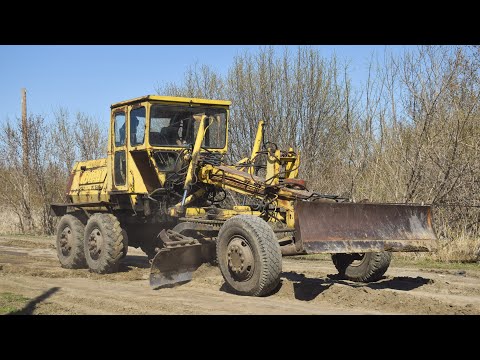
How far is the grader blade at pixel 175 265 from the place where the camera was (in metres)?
9.12

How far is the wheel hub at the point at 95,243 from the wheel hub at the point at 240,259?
396 cm

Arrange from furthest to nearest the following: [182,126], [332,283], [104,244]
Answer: [104,244], [182,126], [332,283]

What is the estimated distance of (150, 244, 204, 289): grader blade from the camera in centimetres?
912

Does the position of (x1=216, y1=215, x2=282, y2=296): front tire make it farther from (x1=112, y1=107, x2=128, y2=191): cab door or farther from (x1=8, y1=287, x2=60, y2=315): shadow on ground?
(x1=112, y1=107, x2=128, y2=191): cab door

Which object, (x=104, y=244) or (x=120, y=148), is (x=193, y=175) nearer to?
(x=120, y=148)

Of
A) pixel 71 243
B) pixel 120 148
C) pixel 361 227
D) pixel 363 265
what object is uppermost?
pixel 120 148

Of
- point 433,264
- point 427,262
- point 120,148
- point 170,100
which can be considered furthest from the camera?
point 427,262

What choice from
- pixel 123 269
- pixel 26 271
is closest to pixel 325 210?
pixel 123 269

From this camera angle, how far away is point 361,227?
8.33 meters

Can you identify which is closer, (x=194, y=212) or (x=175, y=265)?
(x=175, y=265)

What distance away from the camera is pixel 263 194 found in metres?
8.90

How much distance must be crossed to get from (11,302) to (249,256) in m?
3.26

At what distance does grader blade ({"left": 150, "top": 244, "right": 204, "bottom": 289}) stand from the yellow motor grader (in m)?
0.02

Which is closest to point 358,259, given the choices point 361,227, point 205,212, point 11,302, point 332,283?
point 332,283
